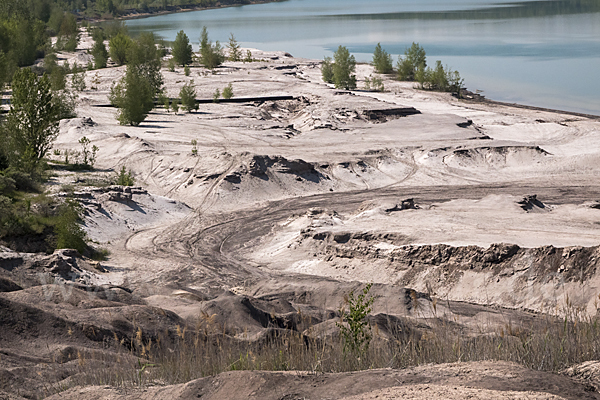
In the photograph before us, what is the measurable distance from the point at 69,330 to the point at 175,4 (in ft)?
652

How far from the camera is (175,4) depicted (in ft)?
630

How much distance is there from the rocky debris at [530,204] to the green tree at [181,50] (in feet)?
191

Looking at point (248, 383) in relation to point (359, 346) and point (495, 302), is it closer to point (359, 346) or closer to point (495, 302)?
point (359, 346)

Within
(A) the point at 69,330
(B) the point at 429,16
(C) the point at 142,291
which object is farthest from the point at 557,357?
(B) the point at 429,16

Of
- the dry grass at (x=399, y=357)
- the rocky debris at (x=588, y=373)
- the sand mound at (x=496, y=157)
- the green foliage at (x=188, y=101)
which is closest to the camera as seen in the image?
the rocky debris at (x=588, y=373)

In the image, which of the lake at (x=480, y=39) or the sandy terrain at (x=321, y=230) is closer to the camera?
the sandy terrain at (x=321, y=230)

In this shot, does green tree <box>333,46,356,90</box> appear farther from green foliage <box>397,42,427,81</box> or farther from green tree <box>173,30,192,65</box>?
green tree <box>173,30,192,65</box>

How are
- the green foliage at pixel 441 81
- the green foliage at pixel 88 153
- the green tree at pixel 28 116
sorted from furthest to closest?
the green foliage at pixel 441 81, the green foliage at pixel 88 153, the green tree at pixel 28 116

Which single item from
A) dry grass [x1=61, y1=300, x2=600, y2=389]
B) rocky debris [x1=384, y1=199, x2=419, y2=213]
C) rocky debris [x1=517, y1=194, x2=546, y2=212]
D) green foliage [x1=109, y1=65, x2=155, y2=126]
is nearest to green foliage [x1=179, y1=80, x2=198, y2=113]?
green foliage [x1=109, y1=65, x2=155, y2=126]

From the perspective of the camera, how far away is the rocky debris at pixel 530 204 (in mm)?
23453

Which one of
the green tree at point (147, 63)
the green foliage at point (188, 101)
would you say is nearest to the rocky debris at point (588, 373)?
the green foliage at point (188, 101)

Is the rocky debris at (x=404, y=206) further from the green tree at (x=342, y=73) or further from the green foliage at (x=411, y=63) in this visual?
the green foliage at (x=411, y=63)

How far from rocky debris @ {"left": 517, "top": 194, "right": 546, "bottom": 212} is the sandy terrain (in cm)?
11

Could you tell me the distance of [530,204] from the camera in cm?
2391
